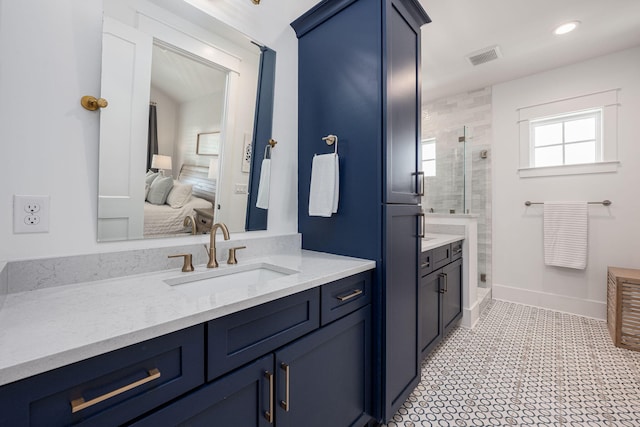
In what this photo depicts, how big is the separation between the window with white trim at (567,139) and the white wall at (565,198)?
0.17m

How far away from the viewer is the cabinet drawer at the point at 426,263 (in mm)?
1836

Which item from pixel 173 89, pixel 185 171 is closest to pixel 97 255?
pixel 185 171

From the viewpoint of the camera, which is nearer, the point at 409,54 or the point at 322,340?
the point at 322,340

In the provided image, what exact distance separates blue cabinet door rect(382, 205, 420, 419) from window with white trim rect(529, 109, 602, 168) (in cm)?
245

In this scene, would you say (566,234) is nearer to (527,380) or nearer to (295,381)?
(527,380)

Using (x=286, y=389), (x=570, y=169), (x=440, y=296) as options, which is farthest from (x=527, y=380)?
(x=570, y=169)

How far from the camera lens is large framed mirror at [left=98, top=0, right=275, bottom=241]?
1.06m

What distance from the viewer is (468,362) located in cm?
202

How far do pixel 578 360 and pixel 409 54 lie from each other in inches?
97.7

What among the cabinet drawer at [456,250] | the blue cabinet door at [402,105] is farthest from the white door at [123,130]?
the cabinet drawer at [456,250]

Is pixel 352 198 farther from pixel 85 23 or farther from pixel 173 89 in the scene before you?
pixel 85 23

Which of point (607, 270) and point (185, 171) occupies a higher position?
point (185, 171)

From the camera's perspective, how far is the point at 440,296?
6.87 ft

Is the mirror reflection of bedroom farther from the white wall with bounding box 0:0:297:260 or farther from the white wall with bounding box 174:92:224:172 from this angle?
the white wall with bounding box 0:0:297:260
